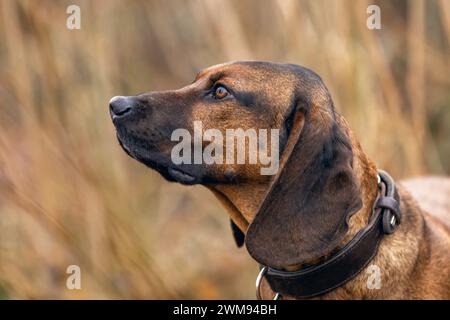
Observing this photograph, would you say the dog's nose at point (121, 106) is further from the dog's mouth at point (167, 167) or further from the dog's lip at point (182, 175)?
the dog's lip at point (182, 175)

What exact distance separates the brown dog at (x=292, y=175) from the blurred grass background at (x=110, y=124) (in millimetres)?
1282

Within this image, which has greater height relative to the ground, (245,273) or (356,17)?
(356,17)

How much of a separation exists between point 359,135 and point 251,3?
1.67 m

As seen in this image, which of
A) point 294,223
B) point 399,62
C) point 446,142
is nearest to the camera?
point 294,223

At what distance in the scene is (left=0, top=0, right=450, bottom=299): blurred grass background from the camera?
4.51 meters

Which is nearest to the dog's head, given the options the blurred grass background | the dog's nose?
the dog's nose

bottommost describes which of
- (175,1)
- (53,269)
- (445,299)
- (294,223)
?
(53,269)

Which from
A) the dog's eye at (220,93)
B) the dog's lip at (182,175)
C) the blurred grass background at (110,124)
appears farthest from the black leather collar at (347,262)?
the blurred grass background at (110,124)

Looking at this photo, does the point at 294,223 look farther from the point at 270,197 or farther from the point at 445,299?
the point at 445,299

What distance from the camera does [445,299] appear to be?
10.4ft

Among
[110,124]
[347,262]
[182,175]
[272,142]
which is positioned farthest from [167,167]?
[110,124]

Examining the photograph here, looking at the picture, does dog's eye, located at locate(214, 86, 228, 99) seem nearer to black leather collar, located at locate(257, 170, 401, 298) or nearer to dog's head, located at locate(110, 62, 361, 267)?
dog's head, located at locate(110, 62, 361, 267)

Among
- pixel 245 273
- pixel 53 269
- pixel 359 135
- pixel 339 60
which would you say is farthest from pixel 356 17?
pixel 53 269
